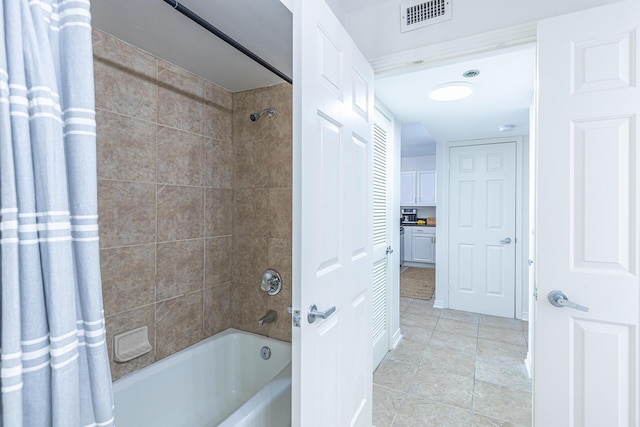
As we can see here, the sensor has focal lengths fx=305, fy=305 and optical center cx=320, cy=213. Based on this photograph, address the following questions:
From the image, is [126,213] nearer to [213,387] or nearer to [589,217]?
[213,387]

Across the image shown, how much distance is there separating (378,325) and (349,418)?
123 centimetres

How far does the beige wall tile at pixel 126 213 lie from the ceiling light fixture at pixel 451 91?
6.81 ft

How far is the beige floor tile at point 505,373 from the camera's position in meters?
2.31

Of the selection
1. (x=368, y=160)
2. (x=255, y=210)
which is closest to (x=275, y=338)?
(x=255, y=210)

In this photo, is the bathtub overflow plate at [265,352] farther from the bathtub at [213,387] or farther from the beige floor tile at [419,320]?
the beige floor tile at [419,320]

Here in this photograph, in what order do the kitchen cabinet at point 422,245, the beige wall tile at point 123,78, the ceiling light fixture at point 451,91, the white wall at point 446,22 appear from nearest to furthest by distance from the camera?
the white wall at point 446,22, the beige wall tile at point 123,78, the ceiling light fixture at point 451,91, the kitchen cabinet at point 422,245

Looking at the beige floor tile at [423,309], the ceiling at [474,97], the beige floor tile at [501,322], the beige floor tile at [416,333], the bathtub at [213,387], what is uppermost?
the ceiling at [474,97]

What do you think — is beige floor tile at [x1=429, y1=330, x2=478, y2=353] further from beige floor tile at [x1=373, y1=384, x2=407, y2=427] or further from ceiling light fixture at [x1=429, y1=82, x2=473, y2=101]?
ceiling light fixture at [x1=429, y1=82, x2=473, y2=101]

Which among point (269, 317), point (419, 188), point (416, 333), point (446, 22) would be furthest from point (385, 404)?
point (419, 188)

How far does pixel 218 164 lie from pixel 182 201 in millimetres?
385

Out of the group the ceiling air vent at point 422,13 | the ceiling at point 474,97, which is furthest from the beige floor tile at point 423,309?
the ceiling air vent at point 422,13

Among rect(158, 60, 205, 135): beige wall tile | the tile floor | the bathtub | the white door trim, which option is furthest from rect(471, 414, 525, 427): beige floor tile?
rect(158, 60, 205, 135): beige wall tile

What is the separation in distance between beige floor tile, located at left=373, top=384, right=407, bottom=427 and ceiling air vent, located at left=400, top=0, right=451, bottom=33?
7.54ft

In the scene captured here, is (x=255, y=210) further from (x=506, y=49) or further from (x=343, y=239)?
(x=506, y=49)
